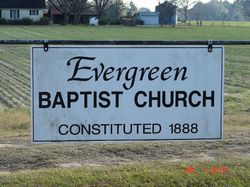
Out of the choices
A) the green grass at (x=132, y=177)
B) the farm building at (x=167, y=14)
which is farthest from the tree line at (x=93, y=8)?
the green grass at (x=132, y=177)

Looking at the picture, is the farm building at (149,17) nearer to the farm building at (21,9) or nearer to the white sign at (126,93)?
the farm building at (21,9)

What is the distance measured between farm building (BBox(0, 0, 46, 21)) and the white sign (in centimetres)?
9354

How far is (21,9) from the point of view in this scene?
9638 centimetres

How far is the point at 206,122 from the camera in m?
4.93

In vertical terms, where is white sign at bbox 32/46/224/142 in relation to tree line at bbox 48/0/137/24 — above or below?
below

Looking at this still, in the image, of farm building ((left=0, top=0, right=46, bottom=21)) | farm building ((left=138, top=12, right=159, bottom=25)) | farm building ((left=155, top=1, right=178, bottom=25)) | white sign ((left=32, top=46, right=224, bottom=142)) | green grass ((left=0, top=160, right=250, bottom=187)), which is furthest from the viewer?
farm building ((left=155, top=1, right=178, bottom=25))

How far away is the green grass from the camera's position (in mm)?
5008

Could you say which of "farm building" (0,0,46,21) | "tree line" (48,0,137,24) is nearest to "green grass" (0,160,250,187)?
"farm building" (0,0,46,21)

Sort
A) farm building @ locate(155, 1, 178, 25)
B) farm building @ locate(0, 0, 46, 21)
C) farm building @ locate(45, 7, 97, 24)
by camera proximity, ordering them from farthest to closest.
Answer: farm building @ locate(155, 1, 178, 25), farm building @ locate(45, 7, 97, 24), farm building @ locate(0, 0, 46, 21)

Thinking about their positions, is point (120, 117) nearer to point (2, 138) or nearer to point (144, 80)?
point (144, 80)

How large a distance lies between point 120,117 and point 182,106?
589mm

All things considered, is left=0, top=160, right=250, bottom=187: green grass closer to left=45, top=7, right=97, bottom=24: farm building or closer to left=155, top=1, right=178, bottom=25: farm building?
left=45, top=7, right=97, bottom=24: farm building

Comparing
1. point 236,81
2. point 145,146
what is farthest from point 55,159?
point 236,81

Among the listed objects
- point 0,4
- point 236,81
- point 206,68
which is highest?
point 0,4
